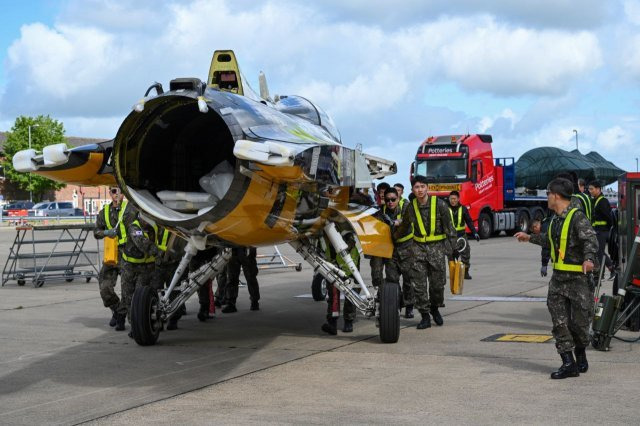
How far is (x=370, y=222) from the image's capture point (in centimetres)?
1123

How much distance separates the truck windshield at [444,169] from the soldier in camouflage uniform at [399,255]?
19082 millimetres

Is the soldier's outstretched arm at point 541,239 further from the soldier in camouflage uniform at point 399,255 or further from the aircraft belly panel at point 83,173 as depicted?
the aircraft belly panel at point 83,173

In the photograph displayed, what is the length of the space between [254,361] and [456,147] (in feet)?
77.1

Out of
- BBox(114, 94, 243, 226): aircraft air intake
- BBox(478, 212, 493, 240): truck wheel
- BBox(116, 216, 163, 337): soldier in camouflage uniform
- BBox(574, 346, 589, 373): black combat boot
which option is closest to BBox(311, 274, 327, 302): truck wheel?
BBox(116, 216, 163, 337): soldier in camouflage uniform

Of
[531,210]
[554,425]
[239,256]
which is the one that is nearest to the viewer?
[554,425]

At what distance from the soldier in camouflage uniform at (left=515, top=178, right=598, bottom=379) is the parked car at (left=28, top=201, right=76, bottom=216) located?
5566 cm

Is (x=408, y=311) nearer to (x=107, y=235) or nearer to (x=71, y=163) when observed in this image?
(x=107, y=235)

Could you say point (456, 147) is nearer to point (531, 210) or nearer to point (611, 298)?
point (531, 210)

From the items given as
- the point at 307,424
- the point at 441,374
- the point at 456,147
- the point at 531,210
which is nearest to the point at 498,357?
the point at 441,374

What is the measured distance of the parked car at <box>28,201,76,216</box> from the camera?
62.4 m

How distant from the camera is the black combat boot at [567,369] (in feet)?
26.3

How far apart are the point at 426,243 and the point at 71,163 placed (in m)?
4.79

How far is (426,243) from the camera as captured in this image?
38.0ft

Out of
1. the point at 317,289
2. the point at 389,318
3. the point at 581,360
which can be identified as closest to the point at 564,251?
the point at 581,360
